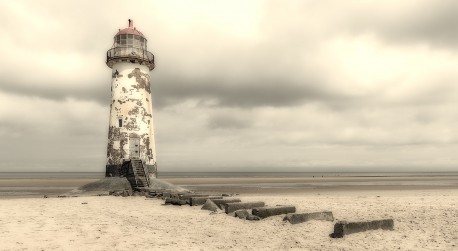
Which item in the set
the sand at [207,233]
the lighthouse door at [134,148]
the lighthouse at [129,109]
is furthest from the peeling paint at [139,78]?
the sand at [207,233]

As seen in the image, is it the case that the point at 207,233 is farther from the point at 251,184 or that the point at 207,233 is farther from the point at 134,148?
the point at 251,184

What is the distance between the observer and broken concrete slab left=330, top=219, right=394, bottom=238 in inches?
321

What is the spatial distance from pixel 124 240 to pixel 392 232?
6751 mm

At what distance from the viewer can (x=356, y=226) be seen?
8.27 meters

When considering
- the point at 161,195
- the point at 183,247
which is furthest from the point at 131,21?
the point at 183,247

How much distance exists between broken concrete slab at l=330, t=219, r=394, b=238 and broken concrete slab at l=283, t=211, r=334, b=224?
1.61m

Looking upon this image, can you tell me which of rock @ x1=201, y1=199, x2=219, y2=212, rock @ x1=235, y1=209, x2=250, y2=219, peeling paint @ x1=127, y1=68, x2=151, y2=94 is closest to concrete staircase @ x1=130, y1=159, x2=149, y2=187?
peeling paint @ x1=127, y1=68, x2=151, y2=94

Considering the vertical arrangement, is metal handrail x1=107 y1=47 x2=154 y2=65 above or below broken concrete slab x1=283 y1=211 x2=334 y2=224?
above

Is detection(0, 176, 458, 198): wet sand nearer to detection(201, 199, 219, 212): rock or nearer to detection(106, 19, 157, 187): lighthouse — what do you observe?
detection(106, 19, 157, 187): lighthouse

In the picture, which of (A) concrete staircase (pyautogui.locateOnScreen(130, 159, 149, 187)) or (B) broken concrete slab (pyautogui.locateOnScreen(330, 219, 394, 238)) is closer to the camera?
(B) broken concrete slab (pyautogui.locateOnScreen(330, 219, 394, 238))

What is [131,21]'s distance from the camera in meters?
27.8

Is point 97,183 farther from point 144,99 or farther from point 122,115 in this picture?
point 144,99

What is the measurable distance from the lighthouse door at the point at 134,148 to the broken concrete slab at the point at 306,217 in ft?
59.6

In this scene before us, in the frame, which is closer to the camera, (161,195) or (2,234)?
(2,234)
